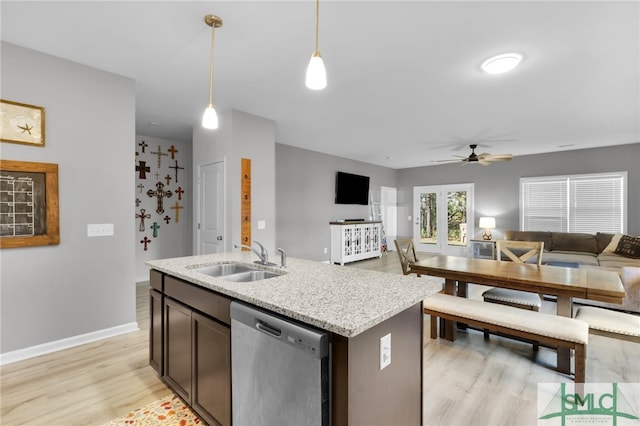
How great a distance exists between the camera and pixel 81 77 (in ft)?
9.11

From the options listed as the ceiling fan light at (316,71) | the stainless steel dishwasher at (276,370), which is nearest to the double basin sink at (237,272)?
the stainless steel dishwasher at (276,370)

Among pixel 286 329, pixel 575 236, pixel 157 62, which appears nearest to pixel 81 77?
pixel 157 62

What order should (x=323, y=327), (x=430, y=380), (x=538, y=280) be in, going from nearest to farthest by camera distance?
(x=323, y=327)
(x=430, y=380)
(x=538, y=280)

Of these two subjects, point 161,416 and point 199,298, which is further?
point 161,416

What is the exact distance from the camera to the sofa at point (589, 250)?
15.0 feet

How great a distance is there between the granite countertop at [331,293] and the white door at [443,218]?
7102 mm

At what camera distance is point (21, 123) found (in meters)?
2.46

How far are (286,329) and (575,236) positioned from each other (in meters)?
6.89

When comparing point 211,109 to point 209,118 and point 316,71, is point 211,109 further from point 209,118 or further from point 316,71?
point 316,71

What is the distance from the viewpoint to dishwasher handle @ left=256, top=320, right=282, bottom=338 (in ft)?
3.98

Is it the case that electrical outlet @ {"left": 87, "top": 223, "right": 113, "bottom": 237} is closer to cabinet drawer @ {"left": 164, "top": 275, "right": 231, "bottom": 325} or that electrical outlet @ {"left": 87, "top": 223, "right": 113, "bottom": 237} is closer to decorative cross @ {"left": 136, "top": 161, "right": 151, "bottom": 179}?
cabinet drawer @ {"left": 164, "top": 275, "right": 231, "bottom": 325}

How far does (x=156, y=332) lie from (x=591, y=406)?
116 inches

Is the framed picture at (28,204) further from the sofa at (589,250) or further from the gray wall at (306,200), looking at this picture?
the sofa at (589,250)

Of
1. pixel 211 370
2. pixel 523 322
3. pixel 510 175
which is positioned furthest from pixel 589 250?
pixel 211 370
